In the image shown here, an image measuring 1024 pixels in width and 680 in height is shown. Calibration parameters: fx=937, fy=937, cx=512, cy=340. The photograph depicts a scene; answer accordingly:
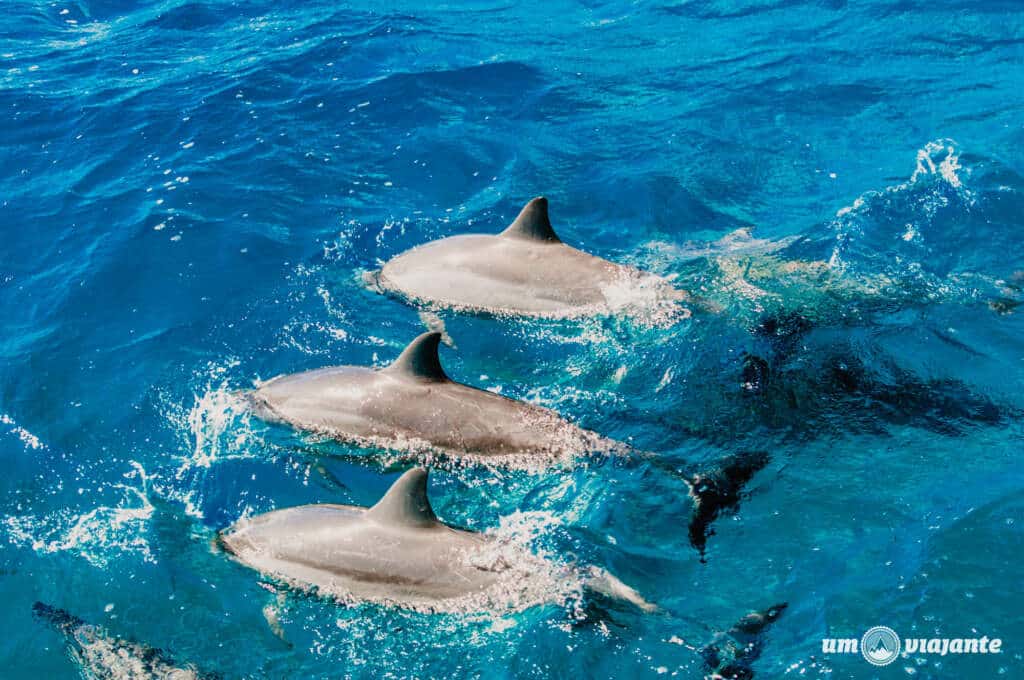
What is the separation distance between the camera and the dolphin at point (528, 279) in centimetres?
1088

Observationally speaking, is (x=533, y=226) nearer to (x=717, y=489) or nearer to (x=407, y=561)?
(x=717, y=489)

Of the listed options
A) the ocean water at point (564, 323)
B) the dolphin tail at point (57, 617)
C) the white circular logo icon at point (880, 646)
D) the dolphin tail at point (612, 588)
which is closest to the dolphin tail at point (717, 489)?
the ocean water at point (564, 323)

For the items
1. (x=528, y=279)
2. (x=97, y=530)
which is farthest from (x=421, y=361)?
(x=97, y=530)

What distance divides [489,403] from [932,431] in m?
4.05

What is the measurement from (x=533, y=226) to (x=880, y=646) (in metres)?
6.33

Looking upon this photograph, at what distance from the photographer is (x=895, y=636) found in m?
6.51

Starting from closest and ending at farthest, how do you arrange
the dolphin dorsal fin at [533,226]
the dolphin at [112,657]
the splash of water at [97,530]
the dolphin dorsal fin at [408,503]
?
the dolphin at [112,657], the dolphin dorsal fin at [408,503], the splash of water at [97,530], the dolphin dorsal fin at [533,226]

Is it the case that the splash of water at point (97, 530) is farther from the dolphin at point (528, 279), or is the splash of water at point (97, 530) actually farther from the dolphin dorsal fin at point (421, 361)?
the dolphin at point (528, 279)

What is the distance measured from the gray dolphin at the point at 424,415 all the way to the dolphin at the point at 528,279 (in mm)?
2053

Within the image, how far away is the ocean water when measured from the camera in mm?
7148

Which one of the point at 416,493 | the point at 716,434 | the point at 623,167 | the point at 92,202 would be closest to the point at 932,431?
the point at 716,434

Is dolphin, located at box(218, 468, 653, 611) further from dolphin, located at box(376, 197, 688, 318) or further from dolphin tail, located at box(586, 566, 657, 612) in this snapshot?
dolphin, located at box(376, 197, 688, 318)

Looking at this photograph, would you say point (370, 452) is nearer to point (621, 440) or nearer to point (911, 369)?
point (621, 440)

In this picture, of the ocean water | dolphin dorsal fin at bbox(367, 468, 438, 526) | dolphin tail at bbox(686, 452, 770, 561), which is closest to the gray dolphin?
the ocean water
